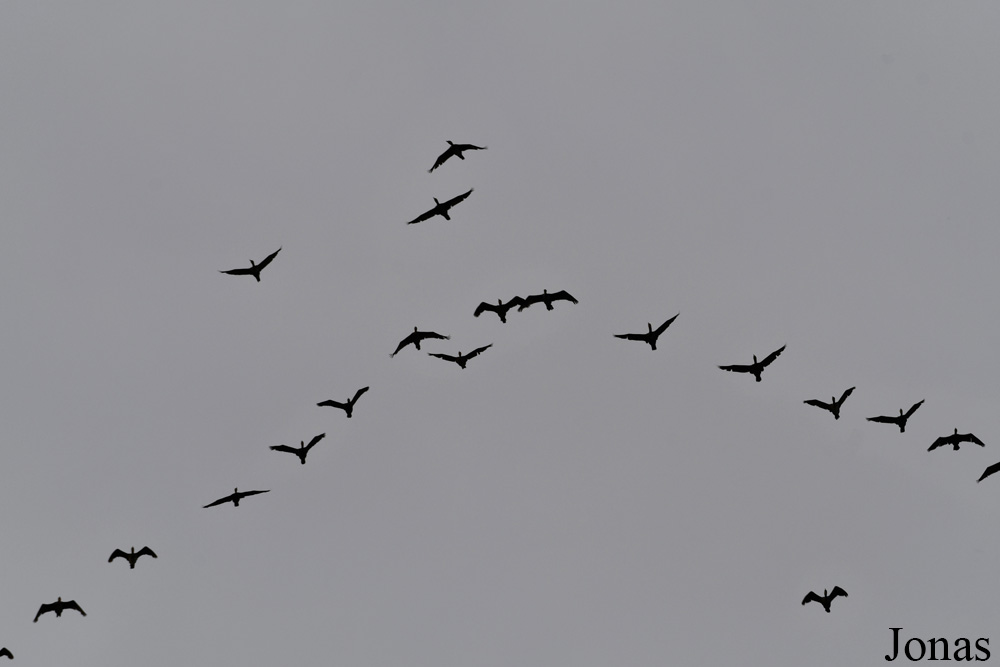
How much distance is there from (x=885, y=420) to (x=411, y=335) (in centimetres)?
2823

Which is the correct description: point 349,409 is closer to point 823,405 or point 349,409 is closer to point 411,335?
point 411,335

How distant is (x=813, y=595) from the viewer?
7944 cm

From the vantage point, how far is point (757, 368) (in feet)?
243

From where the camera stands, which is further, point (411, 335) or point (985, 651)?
point (985, 651)

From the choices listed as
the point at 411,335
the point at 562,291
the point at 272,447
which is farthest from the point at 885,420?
the point at 272,447

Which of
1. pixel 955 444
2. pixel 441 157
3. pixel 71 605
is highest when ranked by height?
pixel 441 157

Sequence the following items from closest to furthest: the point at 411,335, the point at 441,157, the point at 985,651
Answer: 1. the point at 441,157
2. the point at 411,335
3. the point at 985,651

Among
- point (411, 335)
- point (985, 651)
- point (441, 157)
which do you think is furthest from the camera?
point (985, 651)

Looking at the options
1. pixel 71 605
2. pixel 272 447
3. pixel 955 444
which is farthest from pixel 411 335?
pixel 955 444

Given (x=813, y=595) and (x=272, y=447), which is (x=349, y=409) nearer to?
(x=272, y=447)

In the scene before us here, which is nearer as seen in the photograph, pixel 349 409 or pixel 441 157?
pixel 441 157

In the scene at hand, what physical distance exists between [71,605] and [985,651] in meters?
61.2

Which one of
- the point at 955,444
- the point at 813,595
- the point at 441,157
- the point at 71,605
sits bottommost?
the point at 71,605

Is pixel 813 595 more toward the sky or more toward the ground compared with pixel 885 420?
more toward the ground
